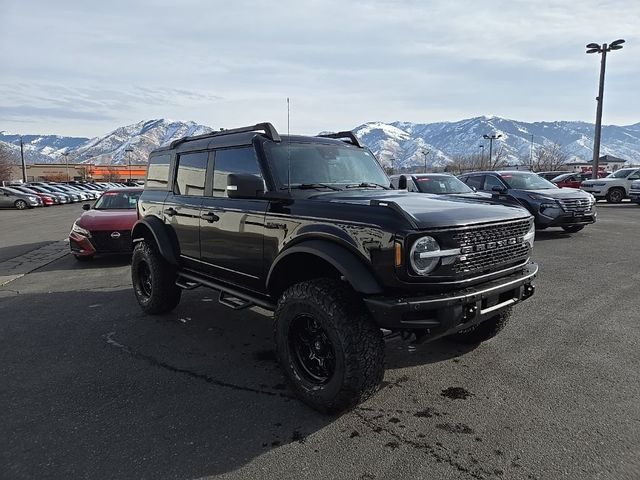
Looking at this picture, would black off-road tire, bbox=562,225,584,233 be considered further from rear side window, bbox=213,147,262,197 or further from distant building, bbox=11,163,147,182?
distant building, bbox=11,163,147,182

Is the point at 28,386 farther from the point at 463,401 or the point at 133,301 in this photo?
the point at 463,401

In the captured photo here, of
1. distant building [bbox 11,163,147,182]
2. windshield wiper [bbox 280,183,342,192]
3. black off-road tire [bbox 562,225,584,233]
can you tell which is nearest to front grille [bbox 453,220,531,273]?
windshield wiper [bbox 280,183,342,192]

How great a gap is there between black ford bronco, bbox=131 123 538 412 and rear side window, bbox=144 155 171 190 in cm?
70

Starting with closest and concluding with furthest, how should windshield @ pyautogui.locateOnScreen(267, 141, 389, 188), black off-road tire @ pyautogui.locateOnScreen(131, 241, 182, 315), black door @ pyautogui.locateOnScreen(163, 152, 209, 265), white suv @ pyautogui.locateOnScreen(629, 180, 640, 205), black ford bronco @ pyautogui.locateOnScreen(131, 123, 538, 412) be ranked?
black ford bronco @ pyautogui.locateOnScreen(131, 123, 538, 412) < windshield @ pyautogui.locateOnScreen(267, 141, 389, 188) < black door @ pyautogui.locateOnScreen(163, 152, 209, 265) < black off-road tire @ pyautogui.locateOnScreen(131, 241, 182, 315) < white suv @ pyautogui.locateOnScreen(629, 180, 640, 205)

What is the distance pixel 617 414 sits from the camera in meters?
3.22

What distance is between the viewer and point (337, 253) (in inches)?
129

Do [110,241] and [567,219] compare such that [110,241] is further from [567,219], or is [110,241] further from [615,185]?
[615,185]

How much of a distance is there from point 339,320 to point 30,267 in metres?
8.72

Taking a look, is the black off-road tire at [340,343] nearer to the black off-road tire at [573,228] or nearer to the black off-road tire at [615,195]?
the black off-road tire at [573,228]

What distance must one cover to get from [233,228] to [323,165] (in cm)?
102

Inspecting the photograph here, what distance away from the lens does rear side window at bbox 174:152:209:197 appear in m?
4.93

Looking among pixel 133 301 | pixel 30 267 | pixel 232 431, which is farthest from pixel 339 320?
pixel 30 267

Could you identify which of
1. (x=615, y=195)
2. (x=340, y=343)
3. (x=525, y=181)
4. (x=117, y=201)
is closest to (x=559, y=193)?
(x=525, y=181)

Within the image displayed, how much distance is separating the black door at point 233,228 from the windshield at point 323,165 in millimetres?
220
